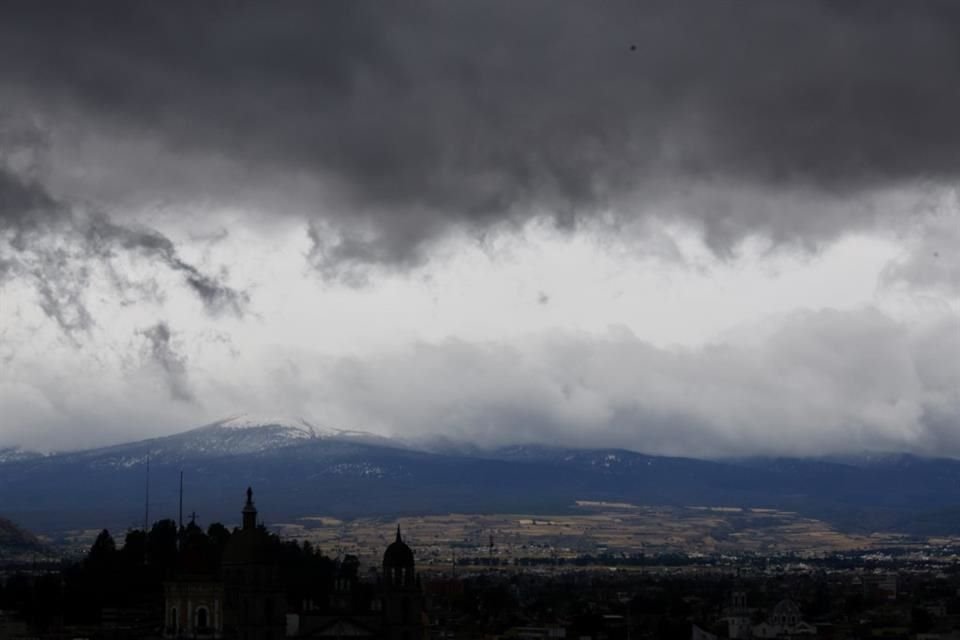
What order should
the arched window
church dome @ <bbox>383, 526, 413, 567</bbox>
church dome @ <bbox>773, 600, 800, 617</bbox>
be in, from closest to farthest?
church dome @ <bbox>383, 526, 413, 567</bbox> < the arched window < church dome @ <bbox>773, 600, 800, 617</bbox>

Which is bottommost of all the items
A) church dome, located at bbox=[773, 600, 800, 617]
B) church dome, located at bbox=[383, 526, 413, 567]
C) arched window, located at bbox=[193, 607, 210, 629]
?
arched window, located at bbox=[193, 607, 210, 629]

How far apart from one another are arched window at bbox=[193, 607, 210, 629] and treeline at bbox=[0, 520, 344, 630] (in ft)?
75.8

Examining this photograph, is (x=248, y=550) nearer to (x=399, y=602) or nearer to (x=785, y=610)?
(x=399, y=602)

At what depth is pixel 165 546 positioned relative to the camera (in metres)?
182

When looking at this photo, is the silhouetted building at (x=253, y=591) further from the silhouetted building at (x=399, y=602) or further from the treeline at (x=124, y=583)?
the treeline at (x=124, y=583)

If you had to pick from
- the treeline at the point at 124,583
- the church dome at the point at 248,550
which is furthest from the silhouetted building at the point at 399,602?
the treeline at the point at 124,583

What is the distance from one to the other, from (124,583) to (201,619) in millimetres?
42132

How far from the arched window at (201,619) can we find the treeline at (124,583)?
23102 mm

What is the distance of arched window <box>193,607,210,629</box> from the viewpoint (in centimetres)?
13600

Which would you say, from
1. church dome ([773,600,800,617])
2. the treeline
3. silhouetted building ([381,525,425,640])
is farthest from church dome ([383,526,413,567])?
church dome ([773,600,800,617])

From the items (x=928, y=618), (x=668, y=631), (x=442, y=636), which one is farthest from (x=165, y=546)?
(x=928, y=618)

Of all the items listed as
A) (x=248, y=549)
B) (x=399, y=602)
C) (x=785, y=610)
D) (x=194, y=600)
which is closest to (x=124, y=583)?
(x=194, y=600)

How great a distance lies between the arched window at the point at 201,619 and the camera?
13600 centimetres

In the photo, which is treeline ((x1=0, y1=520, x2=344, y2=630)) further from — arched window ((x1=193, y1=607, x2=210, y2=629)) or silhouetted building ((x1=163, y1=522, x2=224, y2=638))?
arched window ((x1=193, y1=607, x2=210, y2=629))
